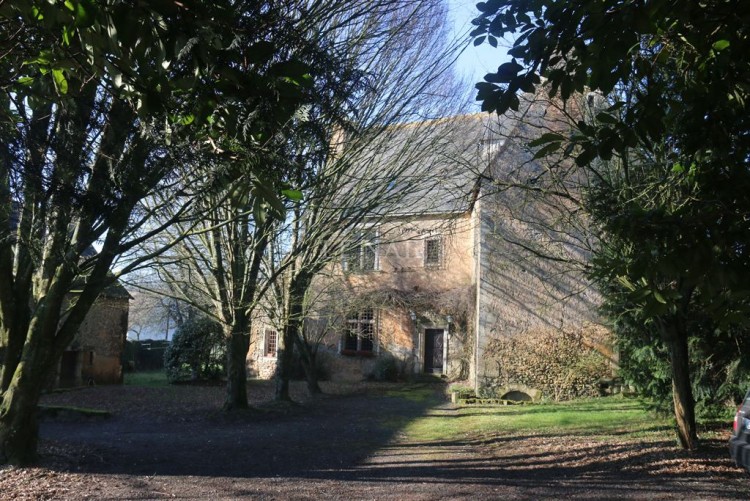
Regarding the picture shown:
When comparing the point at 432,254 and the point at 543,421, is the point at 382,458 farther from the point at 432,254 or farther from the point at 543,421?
the point at 432,254

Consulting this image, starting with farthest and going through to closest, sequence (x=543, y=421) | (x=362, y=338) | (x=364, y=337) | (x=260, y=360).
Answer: (x=260, y=360), (x=362, y=338), (x=364, y=337), (x=543, y=421)

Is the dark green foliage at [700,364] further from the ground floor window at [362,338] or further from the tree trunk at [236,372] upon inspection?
the ground floor window at [362,338]

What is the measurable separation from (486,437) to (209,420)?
6.44m

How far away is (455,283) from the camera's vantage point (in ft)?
81.2

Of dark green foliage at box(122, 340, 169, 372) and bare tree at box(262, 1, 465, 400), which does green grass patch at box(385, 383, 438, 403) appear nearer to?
bare tree at box(262, 1, 465, 400)

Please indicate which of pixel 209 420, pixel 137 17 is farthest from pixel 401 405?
pixel 137 17

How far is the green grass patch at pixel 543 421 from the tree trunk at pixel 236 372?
13.9 ft

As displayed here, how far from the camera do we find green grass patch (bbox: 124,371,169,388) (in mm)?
23795

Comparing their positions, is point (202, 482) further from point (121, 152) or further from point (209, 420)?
point (209, 420)

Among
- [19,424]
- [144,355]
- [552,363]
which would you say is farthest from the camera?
[144,355]

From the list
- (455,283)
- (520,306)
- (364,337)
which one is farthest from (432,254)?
(520,306)

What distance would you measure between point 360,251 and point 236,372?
5754mm

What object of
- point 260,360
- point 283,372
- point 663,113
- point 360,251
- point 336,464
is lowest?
point 336,464

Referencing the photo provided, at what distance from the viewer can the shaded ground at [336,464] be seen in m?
6.88
